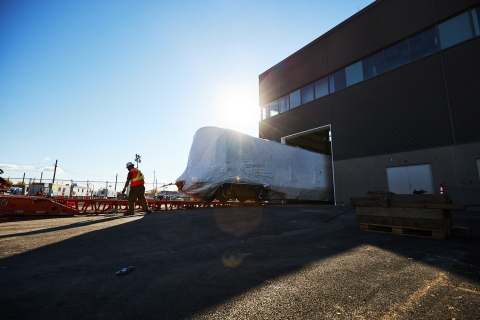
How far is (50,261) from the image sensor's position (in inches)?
117

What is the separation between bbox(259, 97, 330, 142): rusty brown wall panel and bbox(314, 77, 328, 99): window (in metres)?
0.43

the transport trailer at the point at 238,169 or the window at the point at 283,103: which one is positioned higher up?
the window at the point at 283,103

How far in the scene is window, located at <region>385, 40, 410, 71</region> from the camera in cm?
1272

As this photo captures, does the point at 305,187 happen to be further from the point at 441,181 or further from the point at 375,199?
the point at 375,199

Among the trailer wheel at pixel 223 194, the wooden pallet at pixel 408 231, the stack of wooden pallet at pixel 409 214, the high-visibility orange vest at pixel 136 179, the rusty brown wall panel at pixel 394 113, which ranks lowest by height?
the wooden pallet at pixel 408 231

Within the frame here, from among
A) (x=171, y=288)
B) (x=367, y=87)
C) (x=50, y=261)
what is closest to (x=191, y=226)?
(x=50, y=261)

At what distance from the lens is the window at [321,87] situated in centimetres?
1645

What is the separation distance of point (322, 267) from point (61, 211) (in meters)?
8.46

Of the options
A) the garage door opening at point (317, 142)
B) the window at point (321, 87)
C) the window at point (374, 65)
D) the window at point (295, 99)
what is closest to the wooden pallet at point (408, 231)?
the garage door opening at point (317, 142)

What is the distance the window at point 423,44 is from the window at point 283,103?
896 cm

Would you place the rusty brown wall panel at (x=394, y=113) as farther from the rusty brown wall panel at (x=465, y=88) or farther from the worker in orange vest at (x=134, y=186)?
the worker in orange vest at (x=134, y=186)

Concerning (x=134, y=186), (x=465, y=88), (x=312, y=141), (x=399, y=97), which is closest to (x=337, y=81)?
(x=399, y=97)

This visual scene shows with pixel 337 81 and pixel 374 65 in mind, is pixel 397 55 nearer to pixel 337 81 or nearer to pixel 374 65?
pixel 374 65

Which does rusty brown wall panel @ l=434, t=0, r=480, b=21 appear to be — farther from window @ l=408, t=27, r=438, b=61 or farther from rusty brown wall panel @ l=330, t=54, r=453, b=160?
rusty brown wall panel @ l=330, t=54, r=453, b=160
